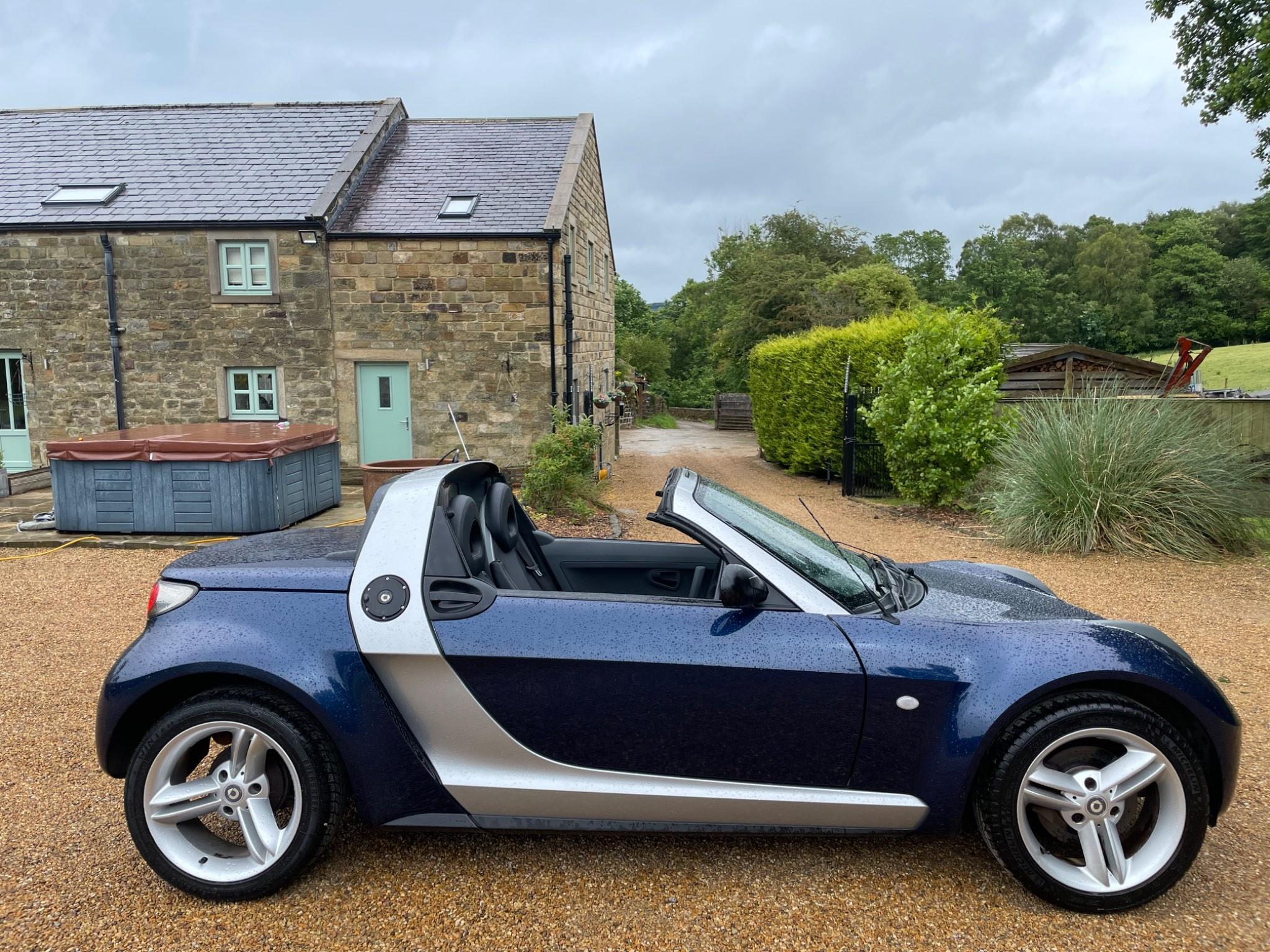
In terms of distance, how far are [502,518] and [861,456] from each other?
38.9ft

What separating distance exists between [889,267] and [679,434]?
955cm

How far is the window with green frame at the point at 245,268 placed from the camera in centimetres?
1458

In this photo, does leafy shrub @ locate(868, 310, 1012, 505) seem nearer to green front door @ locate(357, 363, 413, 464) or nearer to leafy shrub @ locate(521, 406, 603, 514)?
leafy shrub @ locate(521, 406, 603, 514)

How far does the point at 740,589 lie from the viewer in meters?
2.87

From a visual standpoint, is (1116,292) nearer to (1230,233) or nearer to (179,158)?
(1230,233)

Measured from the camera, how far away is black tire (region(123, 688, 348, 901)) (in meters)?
2.91

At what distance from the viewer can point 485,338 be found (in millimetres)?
14562

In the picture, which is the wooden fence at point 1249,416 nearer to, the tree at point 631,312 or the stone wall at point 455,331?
the stone wall at point 455,331

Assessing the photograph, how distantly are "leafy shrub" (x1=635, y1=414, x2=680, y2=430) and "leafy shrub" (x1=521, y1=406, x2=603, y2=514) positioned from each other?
23596mm

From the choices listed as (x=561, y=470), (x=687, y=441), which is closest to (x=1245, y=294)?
(x=687, y=441)

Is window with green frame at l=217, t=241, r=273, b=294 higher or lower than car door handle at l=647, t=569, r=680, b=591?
higher

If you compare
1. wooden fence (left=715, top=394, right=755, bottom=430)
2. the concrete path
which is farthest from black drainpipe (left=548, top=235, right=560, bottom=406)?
wooden fence (left=715, top=394, right=755, bottom=430)

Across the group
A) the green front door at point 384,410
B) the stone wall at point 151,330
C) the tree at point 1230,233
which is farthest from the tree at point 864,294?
the tree at point 1230,233

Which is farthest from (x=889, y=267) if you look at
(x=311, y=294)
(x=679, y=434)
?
(x=311, y=294)
